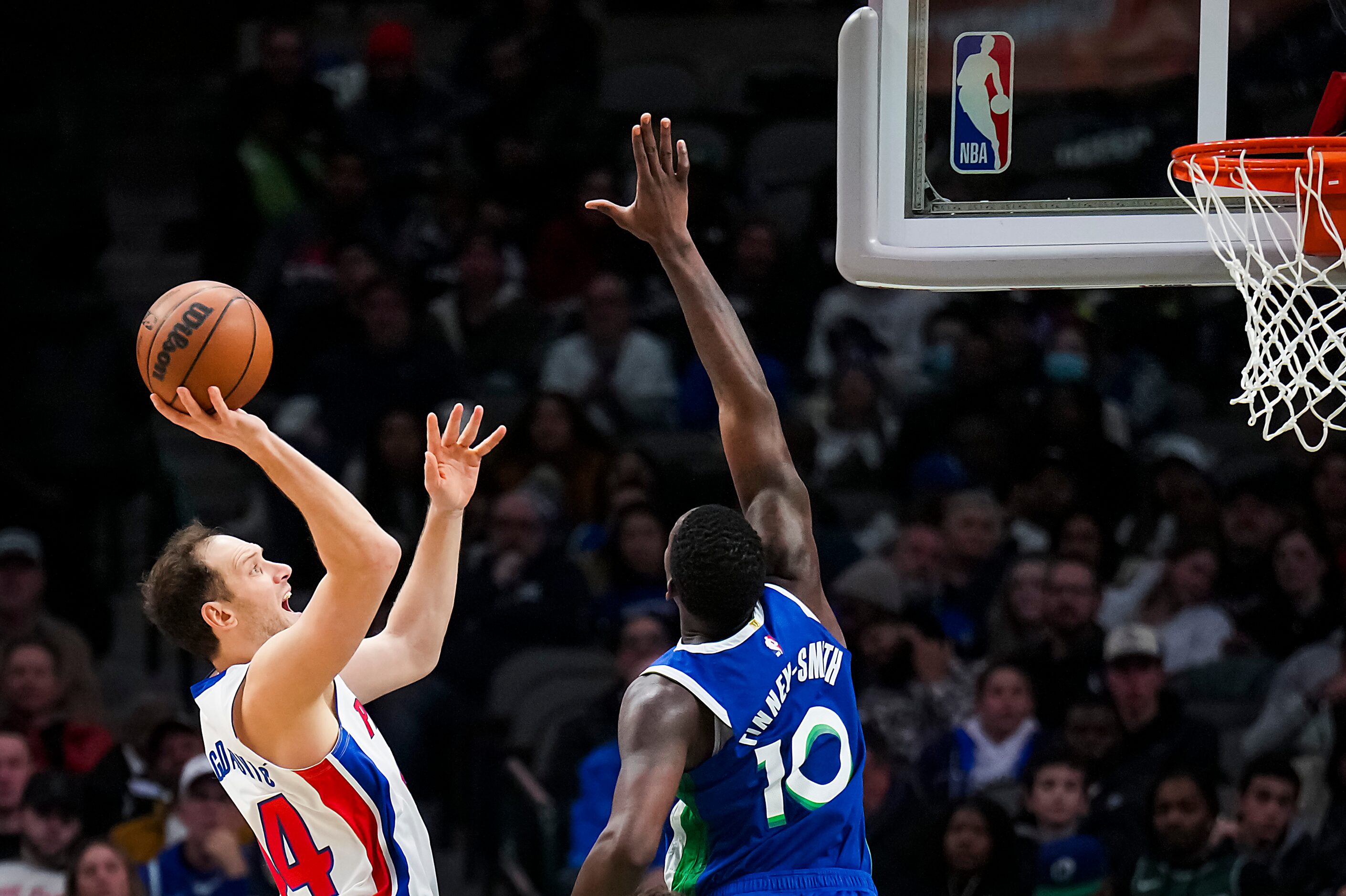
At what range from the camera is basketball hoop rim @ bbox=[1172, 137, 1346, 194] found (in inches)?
134

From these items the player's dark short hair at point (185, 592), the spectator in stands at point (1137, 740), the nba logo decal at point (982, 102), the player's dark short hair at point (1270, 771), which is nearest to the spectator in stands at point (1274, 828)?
the player's dark short hair at point (1270, 771)

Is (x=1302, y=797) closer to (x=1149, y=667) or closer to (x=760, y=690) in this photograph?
(x=1149, y=667)

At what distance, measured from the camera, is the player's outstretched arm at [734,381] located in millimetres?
3443

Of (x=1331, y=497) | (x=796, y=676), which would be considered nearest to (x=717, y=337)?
Answer: (x=796, y=676)

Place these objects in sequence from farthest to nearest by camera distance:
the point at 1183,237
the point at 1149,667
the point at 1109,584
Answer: the point at 1109,584
the point at 1149,667
the point at 1183,237

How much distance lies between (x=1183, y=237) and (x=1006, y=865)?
294 cm

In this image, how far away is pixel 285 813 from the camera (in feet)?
10.3

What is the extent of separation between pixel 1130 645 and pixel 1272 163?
11.3 ft

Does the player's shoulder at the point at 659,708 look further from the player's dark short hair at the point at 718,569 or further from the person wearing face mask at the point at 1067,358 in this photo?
the person wearing face mask at the point at 1067,358

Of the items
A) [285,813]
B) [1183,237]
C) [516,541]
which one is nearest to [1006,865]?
[516,541]

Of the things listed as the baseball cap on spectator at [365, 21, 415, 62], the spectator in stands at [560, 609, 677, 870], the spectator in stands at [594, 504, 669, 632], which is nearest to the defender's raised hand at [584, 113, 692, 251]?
the spectator in stands at [560, 609, 677, 870]

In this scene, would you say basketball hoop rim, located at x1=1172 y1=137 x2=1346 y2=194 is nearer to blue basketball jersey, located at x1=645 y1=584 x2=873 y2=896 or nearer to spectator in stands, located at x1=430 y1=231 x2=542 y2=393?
blue basketball jersey, located at x1=645 y1=584 x2=873 y2=896

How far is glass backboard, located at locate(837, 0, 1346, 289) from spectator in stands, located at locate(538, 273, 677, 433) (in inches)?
135

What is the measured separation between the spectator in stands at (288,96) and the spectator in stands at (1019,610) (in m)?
3.84
